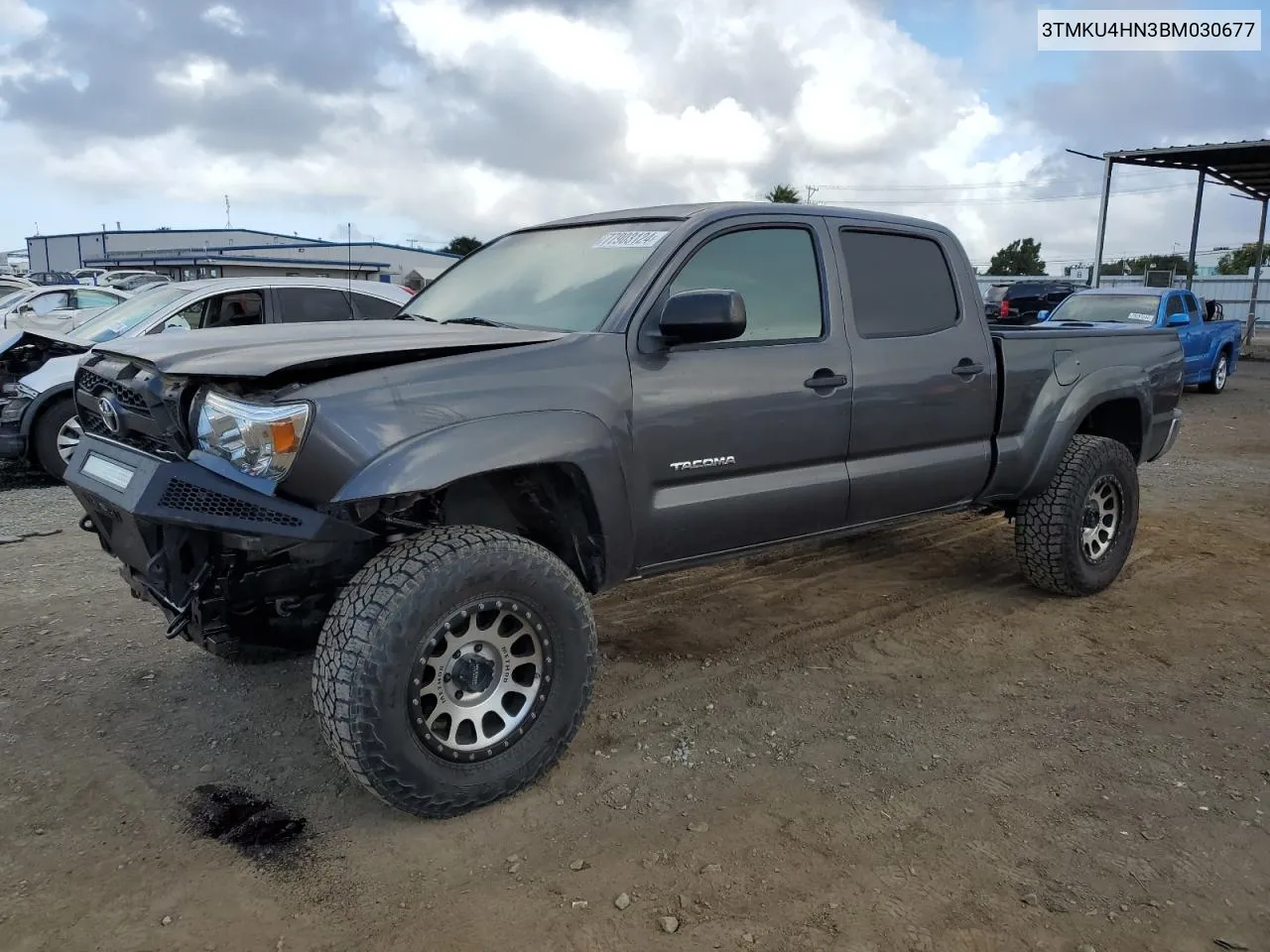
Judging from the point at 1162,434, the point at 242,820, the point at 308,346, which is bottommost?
the point at 242,820

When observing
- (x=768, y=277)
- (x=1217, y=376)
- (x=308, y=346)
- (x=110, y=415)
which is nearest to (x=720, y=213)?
(x=768, y=277)

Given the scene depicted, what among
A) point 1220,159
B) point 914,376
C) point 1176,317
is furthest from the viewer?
point 1220,159

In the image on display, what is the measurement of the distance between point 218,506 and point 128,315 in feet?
20.9

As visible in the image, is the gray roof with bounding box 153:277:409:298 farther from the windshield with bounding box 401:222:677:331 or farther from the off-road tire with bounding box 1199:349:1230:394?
the off-road tire with bounding box 1199:349:1230:394

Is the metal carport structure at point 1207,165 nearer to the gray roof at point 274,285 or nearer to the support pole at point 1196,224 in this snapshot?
the support pole at point 1196,224

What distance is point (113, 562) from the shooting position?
5.48 m

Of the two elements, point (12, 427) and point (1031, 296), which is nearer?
point (12, 427)

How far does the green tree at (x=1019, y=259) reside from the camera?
6253cm

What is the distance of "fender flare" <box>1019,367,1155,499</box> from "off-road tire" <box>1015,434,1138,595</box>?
0.27 ft

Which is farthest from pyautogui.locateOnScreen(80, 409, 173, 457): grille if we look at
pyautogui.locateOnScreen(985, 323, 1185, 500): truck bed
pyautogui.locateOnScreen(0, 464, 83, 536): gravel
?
pyautogui.locateOnScreen(985, 323, 1185, 500): truck bed

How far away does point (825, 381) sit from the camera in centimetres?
371

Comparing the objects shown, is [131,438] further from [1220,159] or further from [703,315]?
[1220,159]

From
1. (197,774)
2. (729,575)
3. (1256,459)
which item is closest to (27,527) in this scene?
→ (197,774)

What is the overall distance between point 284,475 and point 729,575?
3.16 meters
